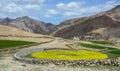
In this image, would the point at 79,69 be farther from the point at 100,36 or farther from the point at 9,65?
the point at 100,36

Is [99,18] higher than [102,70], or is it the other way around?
[99,18]

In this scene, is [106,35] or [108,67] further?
[106,35]

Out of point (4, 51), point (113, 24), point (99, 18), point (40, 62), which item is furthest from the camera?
point (99, 18)

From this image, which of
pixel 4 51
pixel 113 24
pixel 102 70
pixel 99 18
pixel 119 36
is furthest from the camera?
pixel 99 18

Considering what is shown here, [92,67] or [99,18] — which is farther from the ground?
[99,18]

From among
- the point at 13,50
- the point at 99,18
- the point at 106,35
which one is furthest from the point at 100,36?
the point at 13,50

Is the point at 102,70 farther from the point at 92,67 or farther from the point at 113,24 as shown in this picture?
the point at 113,24

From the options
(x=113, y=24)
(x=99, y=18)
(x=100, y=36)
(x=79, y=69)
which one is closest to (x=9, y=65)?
(x=79, y=69)

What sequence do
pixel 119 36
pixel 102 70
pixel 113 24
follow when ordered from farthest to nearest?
pixel 113 24 → pixel 119 36 → pixel 102 70

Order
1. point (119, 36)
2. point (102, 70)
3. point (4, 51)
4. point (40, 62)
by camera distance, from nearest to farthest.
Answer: point (102, 70) < point (40, 62) < point (4, 51) < point (119, 36)
